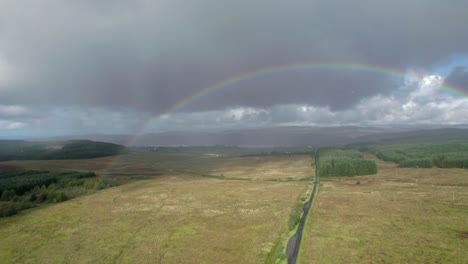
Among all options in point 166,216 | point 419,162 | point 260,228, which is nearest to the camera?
point 260,228

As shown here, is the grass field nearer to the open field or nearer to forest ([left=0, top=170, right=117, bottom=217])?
the open field

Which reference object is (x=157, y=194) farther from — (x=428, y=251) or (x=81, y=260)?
(x=428, y=251)

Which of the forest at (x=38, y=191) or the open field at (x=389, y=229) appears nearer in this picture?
the open field at (x=389, y=229)

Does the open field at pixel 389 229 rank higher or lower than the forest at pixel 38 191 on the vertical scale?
higher

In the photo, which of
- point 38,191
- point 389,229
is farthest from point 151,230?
point 38,191

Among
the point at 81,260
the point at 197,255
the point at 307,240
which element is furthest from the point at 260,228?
the point at 81,260

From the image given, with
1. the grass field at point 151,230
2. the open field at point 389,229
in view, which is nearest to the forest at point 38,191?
the grass field at point 151,230

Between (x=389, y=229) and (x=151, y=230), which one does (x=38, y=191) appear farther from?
(x=389, y=229)

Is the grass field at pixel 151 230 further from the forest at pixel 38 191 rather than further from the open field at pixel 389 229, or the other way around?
the forest at pixel 38 191
